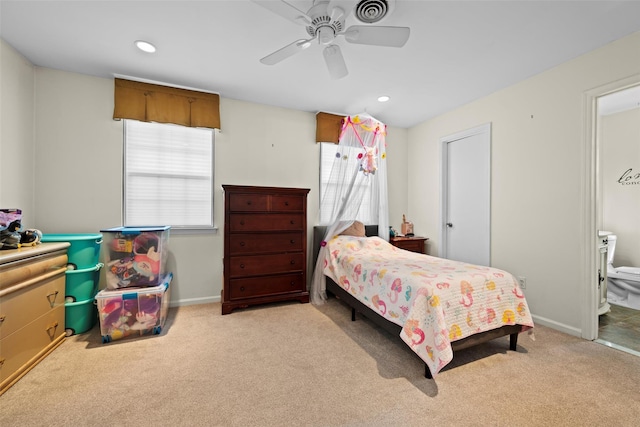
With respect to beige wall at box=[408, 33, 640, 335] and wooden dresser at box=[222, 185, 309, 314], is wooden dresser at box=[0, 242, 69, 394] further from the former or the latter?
beige wall at box=[408, 33, 640, 335]

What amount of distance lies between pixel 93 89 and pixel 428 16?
11.2ft

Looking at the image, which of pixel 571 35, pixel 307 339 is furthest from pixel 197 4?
pixel 571 35

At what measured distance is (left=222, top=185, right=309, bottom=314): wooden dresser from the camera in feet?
9.56

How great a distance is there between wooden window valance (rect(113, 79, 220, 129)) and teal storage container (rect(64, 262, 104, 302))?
1652mm

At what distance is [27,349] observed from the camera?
183cm

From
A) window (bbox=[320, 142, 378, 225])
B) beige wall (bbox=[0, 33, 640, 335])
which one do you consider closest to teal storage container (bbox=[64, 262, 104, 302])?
beige wall (bbox=[0, 33, 640, 335])

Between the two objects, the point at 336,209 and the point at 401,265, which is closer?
the point at 401,265

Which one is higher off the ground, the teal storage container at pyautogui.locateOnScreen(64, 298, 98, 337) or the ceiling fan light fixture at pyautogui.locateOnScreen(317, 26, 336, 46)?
the ceiling fan light fixture at pyautogui.locateOnScreen(317, 26, 336, 46)

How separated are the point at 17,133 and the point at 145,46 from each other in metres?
1.47

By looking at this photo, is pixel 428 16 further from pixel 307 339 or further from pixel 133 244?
pixel 133 244

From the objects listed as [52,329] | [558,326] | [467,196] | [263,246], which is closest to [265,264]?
[263,246]

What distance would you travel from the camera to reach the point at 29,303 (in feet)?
6.10

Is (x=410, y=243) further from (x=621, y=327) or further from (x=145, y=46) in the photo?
(x=145, y=46)

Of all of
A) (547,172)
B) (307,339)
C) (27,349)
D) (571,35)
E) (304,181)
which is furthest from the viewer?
(304,181)
